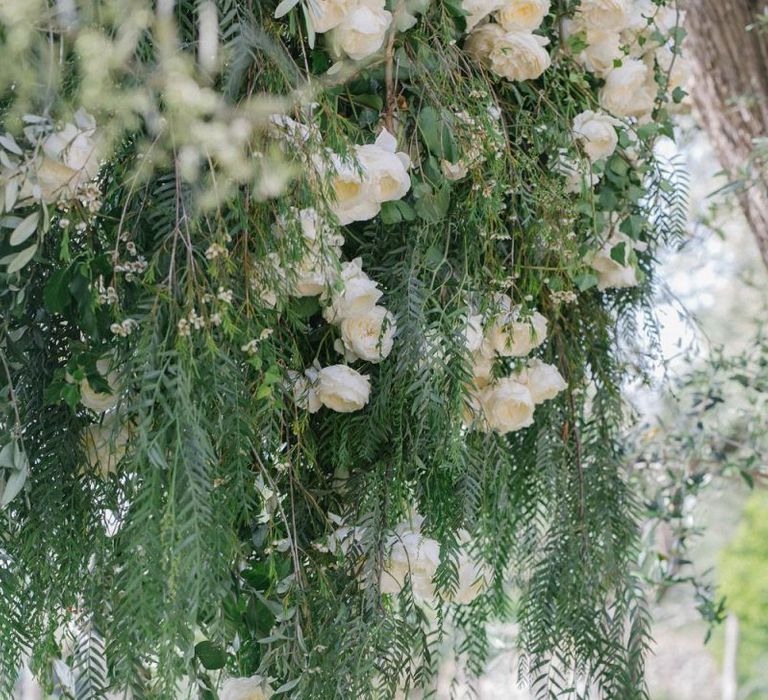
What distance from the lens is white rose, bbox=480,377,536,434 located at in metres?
0.84

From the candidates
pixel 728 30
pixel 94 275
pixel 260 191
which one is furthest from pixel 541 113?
pixel 728 30

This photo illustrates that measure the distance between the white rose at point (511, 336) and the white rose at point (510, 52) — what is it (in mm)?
203

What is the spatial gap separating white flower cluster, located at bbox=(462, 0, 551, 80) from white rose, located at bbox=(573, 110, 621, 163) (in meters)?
0.06

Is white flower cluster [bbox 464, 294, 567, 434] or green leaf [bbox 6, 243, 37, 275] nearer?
green leaf [bbox 6, 243, 37, 275]

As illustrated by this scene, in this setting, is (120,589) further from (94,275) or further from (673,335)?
(673,335)

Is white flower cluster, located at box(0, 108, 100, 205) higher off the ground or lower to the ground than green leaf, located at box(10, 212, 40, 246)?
higher

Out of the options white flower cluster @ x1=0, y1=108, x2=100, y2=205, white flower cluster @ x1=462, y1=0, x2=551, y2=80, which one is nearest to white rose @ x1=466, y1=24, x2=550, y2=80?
white flower cluster @ x1=462, y1=0, x2=551, y2=80

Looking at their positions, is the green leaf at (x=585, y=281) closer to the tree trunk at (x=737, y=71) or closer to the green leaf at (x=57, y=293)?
the green leaf at (x=57, y=293)

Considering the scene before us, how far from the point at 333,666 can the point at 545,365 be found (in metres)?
0.32

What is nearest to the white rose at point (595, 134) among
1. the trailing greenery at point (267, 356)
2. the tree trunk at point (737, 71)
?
the trailing greenery at point (267, 356)

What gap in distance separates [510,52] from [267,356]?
1.13ft

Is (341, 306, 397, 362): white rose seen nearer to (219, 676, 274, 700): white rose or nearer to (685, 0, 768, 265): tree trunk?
(219, 676, 274, 700): white rose

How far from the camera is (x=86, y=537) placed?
0.74m

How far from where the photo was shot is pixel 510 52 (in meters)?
0.83
